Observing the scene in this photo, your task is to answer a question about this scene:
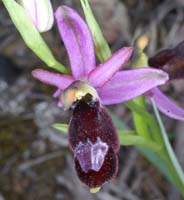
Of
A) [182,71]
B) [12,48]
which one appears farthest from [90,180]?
[12,48]

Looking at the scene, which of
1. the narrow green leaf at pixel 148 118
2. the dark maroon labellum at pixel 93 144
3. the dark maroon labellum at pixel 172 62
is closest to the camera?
the dark maroon labellum at pixel 93 144

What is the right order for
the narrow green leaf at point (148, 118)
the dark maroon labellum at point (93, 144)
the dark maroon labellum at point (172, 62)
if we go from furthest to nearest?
the dark maroon labellum at point (172, 62) → the narrow green leaf at point (148, 118) → the dark maroon labellum at point (93, 144)

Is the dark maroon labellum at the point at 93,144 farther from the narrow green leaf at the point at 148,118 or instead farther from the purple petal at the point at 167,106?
the purple petal at the point at 167,106

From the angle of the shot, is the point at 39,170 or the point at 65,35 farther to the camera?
the point at 39,170

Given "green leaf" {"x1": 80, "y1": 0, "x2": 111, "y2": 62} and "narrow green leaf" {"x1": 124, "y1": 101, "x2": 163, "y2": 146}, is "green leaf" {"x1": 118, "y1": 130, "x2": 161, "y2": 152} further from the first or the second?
"green leaf" {"x1": 80, "y1": 0, "x2": 111, "y2": 62}

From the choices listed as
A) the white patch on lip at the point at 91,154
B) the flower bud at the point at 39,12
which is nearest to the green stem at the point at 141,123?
the white patch on lip at the point at 91,154

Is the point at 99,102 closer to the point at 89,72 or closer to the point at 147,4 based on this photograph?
the point at 89,72

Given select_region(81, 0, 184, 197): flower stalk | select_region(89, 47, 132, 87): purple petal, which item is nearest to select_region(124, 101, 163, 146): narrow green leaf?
select_region(81, 0, 184, 197): flower stalk
